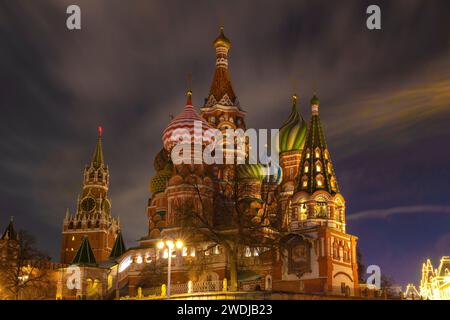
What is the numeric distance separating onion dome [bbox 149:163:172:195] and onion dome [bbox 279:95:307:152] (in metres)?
10.6

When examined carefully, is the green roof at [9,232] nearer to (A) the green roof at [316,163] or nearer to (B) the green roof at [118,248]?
(B) the green roof at [118,248]

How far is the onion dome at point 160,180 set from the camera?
63.8m

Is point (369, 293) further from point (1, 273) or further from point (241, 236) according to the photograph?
point (1, 273)

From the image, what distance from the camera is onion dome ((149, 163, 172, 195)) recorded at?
63812mm

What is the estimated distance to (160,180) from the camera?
64625 mm

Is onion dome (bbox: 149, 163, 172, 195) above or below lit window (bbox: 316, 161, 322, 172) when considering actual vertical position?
above

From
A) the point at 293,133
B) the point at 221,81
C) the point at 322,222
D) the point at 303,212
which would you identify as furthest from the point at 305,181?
the point at 221,81

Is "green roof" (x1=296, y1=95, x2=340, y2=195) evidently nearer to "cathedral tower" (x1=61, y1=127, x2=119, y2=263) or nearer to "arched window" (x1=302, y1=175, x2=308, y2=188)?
"arched window" (x1=302, y1=175, x2=308, y2=188)

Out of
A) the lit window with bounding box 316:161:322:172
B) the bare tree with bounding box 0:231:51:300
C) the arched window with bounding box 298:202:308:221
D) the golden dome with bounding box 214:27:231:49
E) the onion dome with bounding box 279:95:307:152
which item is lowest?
the bare tree with bounding box 0:231:51:300

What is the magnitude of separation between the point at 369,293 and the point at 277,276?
608 centimetres

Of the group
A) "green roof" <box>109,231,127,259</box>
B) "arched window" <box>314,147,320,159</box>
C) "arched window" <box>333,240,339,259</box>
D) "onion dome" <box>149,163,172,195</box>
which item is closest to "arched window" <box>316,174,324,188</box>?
"arched window" <box>314,147,320,159</box>

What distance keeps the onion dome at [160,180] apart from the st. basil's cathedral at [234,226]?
0.11 meters

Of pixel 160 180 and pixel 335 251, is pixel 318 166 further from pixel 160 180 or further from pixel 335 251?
pixel 160 180
